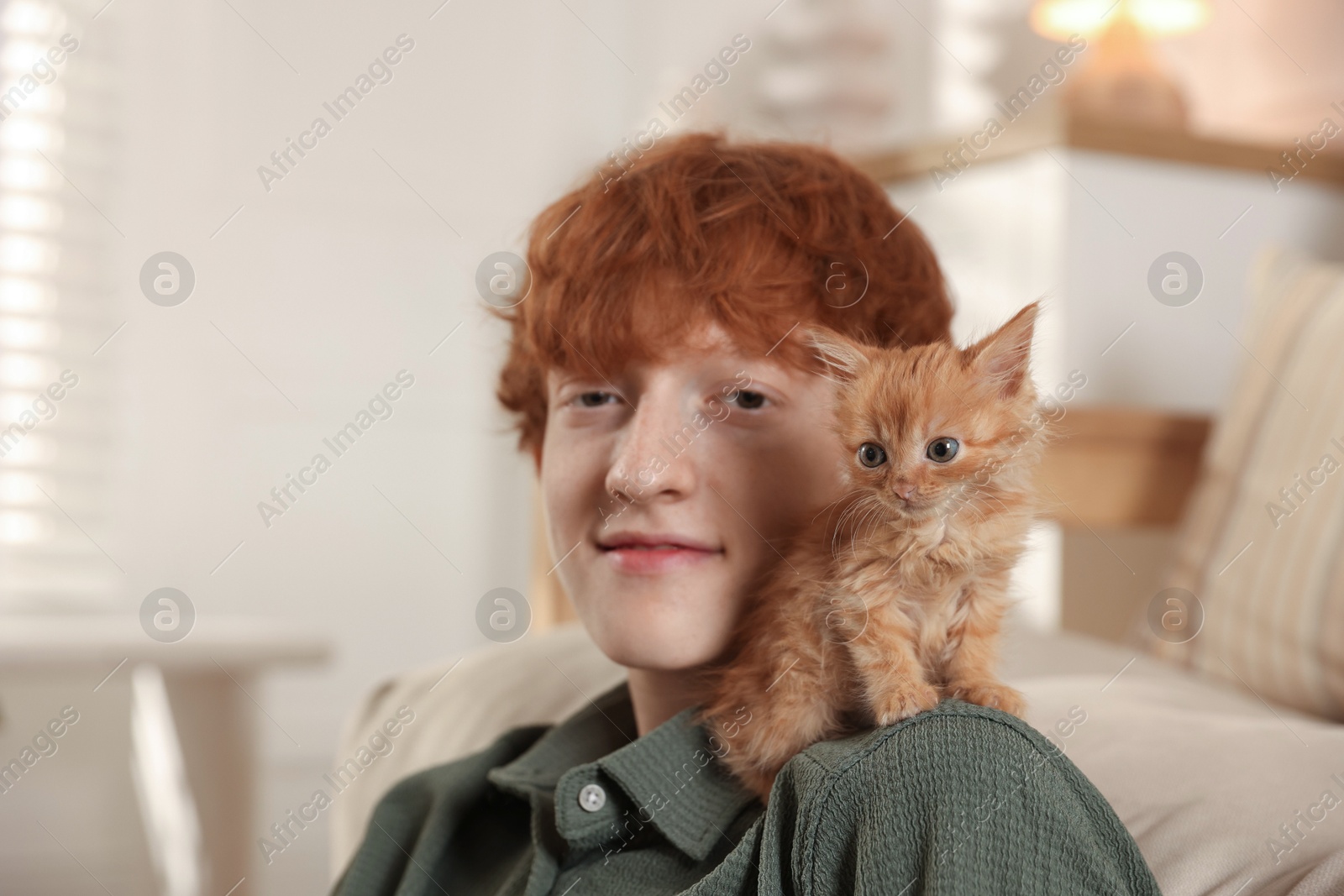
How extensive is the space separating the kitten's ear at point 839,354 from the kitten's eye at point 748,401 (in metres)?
0.15

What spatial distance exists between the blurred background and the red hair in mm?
1419

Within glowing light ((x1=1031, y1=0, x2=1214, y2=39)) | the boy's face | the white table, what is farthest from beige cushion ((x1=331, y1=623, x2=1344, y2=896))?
glowing light ((x1=1031, y1=0, x2=1214, y2=39))

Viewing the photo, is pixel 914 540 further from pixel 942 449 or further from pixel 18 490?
pixel 18 490

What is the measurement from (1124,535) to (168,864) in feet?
7.79

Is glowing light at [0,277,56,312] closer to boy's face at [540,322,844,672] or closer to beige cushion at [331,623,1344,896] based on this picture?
beige cushion at [331,623,1344,896]

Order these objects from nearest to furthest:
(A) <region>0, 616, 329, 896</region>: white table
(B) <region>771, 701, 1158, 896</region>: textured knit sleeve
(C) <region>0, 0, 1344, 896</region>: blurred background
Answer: (B) <region>771, 701, 1158, 896</region>: textured knit sleeve → (A) <region>0, 616, 329, 896</region>: white table → (C) <region>0, 0, 1344, 896</region>: blurred background

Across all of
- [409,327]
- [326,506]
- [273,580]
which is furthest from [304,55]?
[273,580]

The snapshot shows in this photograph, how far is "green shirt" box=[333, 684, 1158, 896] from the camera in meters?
0.67

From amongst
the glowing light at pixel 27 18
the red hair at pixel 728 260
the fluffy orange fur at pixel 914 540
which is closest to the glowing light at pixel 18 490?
the glowing light at pixel 27 18

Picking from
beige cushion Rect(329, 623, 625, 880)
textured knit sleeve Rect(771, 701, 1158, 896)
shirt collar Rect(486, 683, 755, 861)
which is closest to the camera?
textured knit sleeve Rect(771, 701, 1158, 896)

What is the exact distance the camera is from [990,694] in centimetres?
74

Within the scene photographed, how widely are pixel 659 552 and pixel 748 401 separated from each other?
14cm

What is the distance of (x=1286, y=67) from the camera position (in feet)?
8.28

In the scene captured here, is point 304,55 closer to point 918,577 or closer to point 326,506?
point 326,506
